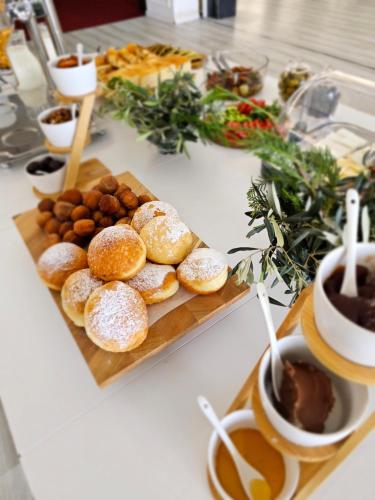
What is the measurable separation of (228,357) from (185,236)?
0.20 metres

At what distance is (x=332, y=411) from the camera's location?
299mm

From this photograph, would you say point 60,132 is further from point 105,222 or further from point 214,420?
point 214,420

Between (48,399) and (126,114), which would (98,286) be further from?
(126,114)

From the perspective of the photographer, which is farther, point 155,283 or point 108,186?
point 108,186

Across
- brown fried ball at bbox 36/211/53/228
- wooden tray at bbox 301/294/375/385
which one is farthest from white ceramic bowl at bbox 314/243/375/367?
brown fried ball at bbox 36/211/53/228

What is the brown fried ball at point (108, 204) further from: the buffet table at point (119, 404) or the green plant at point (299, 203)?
the green plant at point (299, 203)

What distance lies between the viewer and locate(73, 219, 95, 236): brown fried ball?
0.62 meters

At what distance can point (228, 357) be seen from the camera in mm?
521

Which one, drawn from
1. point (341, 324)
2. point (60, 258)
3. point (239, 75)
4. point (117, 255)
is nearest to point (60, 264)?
point (60, 258)

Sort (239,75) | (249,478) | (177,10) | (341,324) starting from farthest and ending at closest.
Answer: (177,10) < (239,75) < (249,478) < (341,324)

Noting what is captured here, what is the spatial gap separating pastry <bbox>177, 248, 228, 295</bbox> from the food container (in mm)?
834

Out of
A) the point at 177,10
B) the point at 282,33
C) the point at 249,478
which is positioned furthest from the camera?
the point at 177,10

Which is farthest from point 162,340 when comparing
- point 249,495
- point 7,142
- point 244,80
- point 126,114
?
point 244,80

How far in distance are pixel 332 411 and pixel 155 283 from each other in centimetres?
29
